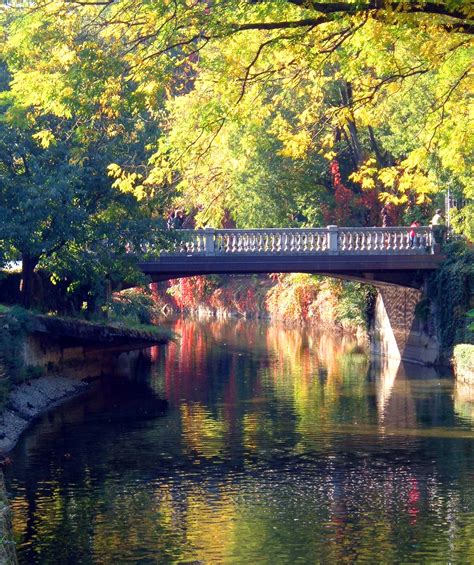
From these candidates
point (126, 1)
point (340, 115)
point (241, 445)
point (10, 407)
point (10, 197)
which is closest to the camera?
point (126, 1)

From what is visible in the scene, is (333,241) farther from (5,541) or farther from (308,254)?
(5,541)

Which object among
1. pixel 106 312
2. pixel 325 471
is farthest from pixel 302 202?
pixel 325 471

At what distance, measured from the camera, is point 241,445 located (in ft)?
91.9

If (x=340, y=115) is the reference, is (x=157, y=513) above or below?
below

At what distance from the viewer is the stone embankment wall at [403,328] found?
4606 centimetres

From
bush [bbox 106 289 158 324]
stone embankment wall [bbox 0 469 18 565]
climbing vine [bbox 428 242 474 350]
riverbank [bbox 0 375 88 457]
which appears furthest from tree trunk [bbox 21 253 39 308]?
stone embankment wall [bbox 0 469 18 565]

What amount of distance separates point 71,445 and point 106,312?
15.6 metres

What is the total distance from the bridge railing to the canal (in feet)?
17.7

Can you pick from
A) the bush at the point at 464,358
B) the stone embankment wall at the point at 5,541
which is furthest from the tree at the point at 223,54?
the bush at the point at 464,358

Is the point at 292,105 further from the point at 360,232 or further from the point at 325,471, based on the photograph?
the point at 325,471

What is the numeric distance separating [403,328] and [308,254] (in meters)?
6.48

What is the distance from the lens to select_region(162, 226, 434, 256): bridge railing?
1753 inches

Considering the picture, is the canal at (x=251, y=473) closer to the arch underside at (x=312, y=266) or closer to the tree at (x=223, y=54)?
the arch underside at (x=312, y=266)

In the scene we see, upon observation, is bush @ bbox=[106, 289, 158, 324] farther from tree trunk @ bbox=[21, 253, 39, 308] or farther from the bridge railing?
the bridge railing
